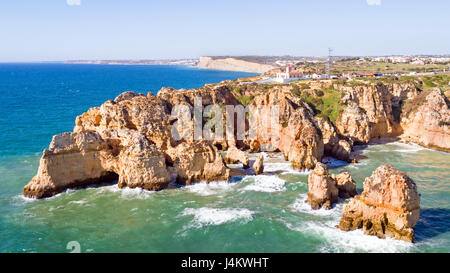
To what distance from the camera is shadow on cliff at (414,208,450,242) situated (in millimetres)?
27219

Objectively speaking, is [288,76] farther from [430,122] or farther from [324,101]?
[430,122]

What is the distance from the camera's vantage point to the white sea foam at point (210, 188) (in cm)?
3584

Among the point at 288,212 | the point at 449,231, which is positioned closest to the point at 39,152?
the point at 288,212

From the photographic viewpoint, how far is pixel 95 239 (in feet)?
88.0

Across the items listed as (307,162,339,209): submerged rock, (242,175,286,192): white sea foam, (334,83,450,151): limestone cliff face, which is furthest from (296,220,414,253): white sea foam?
(334,83,450,151): limestone cliff face

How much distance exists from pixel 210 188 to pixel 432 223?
19.7 meters

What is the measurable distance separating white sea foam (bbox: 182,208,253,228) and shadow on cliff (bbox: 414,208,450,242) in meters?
13.0

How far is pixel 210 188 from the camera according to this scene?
3688 centimetres

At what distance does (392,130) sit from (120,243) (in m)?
48.4

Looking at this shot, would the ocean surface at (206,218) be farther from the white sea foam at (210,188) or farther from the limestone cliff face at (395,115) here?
the limestone cliff face at (395,115)

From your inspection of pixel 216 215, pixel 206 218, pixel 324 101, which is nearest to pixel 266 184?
pixel 216 215
